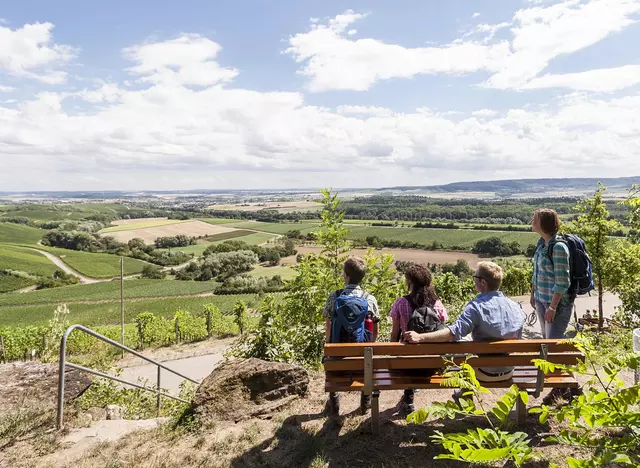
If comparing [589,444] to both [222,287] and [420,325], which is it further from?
[222,287]

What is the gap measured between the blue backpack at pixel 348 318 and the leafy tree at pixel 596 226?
1133cm

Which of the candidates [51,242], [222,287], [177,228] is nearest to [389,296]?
[222,287]

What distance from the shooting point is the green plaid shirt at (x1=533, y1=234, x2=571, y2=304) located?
3961mm

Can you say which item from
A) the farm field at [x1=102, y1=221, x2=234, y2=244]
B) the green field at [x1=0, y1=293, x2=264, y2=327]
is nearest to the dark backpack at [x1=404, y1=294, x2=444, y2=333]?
the green field at [x1=0, y1=293, x2=264, y2=327]

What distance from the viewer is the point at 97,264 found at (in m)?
65.8

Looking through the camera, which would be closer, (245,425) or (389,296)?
(245,425)

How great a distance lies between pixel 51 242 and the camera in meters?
85.5

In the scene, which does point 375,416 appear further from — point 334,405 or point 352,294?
point 352,294

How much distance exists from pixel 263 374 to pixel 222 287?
48797mm

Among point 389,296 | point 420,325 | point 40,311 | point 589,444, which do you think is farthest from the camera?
point 40,311

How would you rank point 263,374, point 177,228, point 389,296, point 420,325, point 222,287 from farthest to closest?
point 177,228 < point 222,287 < point 389,296 < point 263,374 < point 420,325

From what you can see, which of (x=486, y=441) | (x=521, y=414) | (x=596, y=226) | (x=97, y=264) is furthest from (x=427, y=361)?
(x=97, y=264)

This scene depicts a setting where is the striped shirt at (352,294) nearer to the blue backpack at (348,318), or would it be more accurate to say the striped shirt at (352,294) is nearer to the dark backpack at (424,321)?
the blue backpack at (348,318)

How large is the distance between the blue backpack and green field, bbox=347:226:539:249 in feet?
205
